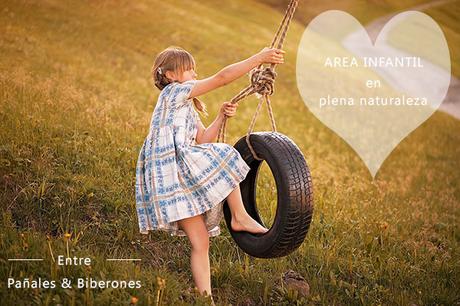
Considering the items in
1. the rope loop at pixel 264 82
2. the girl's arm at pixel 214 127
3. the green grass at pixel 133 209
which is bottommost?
the green grass at pixel 133 209

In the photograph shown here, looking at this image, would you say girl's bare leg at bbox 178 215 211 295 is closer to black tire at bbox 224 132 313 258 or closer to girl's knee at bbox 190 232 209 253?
girl's knee at bbox 190 232 209 253

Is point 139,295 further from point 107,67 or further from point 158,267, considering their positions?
point 107,67

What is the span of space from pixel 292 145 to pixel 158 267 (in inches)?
59.9

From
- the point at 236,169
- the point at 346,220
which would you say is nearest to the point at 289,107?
the point at 346,220

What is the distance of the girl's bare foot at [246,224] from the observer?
3936mm

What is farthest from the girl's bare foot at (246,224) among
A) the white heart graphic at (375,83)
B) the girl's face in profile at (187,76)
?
the white heart graphic at (375,83)

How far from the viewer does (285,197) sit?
3.59m

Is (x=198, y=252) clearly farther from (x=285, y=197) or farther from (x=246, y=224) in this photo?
(x=285, y=197)

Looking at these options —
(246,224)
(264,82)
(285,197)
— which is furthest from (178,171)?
(264,82)

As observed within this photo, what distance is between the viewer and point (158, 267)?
170 inches

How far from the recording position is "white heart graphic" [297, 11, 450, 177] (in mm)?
11633

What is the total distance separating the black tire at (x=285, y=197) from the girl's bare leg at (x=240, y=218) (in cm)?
7

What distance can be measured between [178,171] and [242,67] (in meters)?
0.85

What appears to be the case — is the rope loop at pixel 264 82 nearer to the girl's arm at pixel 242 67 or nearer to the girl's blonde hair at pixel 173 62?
the girl's arm at pixel 242 67
